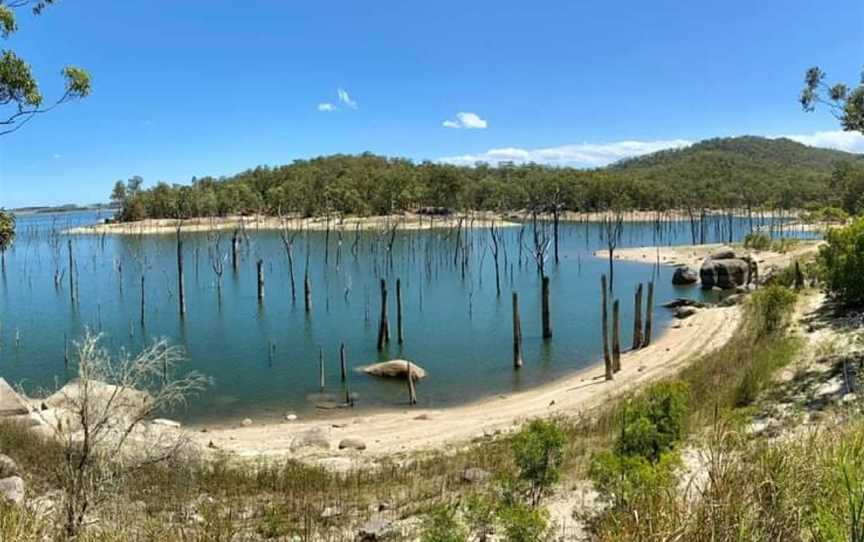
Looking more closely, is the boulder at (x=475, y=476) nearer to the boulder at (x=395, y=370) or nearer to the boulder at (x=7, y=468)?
the boulder at (x=7, y=468)

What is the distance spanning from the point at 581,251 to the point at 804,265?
39.6 m

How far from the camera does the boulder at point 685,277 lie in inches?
1983

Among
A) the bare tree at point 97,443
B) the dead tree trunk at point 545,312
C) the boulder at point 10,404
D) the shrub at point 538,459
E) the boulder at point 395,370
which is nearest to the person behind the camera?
the bare tree at point 97,443

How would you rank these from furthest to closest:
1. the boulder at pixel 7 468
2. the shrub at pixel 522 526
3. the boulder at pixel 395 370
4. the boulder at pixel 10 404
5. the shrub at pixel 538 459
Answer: the boulder at pixel 395 370 → the boulder at pixel 10 404 → the boulder at pixel 7 468 → the shrub at pixel 538 459 → the shrub at pixel 522 526

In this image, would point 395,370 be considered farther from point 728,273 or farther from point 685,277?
point 685,277

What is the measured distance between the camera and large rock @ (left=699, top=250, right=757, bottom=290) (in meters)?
46.3

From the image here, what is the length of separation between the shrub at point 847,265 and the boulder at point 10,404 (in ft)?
85.1

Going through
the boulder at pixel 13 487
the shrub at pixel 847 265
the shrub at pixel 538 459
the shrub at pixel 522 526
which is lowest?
the boulder at pixel 13 487

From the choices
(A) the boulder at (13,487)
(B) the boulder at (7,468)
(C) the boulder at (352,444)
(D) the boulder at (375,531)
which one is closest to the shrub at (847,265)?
(C) the boulder at (352,444)

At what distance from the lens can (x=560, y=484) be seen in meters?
10.4

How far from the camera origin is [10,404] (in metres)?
17.7

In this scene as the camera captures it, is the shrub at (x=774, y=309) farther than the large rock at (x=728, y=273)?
No

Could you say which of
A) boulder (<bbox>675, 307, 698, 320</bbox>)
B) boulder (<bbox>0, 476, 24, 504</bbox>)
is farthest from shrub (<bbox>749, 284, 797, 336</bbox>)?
boulder (<bbox>0, 476, 24, 504</bbox>)

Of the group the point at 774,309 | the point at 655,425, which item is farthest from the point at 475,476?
the point at 774,309
